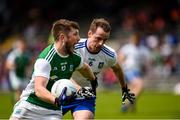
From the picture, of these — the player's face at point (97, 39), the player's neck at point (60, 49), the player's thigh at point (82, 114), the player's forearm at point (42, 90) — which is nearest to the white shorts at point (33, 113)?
the player's forearm at point (42, 90)

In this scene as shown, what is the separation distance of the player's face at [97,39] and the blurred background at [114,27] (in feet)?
45.7

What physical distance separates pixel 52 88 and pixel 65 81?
18 centimetres

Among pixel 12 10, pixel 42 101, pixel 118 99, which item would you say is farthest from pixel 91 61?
pixel 12 10

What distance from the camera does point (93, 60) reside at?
36.6 feet

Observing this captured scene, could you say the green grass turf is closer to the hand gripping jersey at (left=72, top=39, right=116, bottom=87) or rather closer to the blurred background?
the blurred background

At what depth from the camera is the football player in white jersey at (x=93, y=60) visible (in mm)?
10773

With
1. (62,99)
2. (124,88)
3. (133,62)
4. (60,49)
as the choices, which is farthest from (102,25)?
(133,62)

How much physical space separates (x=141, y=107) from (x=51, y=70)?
12819 millimetres

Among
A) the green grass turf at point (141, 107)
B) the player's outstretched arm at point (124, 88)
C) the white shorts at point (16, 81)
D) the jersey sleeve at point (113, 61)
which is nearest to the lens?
the player's outstretched arm at point (124, 88)

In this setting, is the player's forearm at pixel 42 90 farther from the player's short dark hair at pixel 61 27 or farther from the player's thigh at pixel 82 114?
the player's thigh at pixel 82 114

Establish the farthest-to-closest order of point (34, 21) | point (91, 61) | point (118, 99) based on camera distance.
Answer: point (34, 21), point (118, 99), point (91, 61)

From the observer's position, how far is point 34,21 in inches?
1416

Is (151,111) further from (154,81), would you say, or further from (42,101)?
(42,101)

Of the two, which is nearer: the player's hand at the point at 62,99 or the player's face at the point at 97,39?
the player's hand at the point at 62,99
